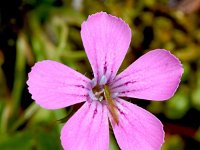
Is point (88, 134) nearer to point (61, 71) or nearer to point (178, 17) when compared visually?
point (61, 71)

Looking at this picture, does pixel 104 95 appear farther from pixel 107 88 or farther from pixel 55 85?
pixel 55 85

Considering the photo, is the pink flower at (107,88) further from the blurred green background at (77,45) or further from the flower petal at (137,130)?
the blurred green background at (77,45)

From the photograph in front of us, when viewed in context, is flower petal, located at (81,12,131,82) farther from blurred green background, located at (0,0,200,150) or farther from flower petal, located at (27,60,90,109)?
blurred green background, located at (0,0,200,150)

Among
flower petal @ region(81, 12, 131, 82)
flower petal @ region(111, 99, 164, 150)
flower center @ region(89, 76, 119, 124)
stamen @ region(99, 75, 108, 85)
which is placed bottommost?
flower petal @ region(111, 99, 164, 150)

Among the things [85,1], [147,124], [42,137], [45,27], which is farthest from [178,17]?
[147,124]

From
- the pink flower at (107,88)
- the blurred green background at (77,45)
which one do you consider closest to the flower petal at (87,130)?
the pink flower at (107,88)

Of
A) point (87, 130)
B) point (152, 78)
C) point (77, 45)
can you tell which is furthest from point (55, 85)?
point (77, 45)

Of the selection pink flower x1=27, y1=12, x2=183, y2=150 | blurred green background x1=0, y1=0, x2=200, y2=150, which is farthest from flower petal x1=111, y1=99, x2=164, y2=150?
blurred green background x1=0, y1=0, x2=200, y2=150
